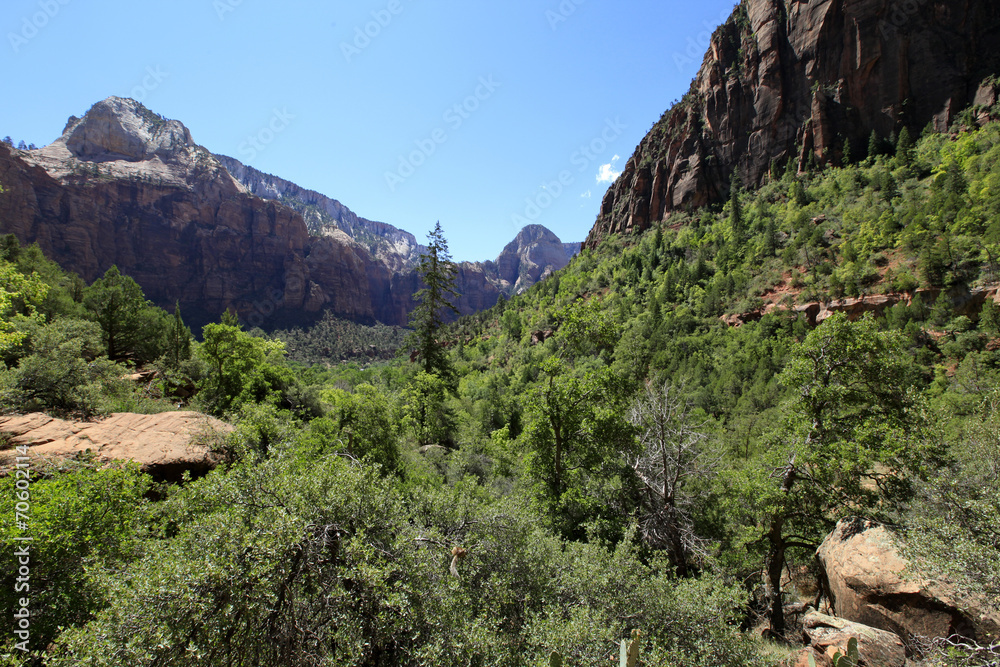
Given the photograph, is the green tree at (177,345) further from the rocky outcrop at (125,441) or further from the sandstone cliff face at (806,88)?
the sandstone cliff face at (806,88)

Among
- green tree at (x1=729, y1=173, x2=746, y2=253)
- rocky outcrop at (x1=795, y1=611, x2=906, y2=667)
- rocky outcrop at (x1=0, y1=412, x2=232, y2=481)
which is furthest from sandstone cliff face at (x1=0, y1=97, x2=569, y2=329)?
rocky outcrop at (x1=795, y1=611, x2=906, y2=667)

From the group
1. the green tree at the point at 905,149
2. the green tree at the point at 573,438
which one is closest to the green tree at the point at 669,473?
the green tree at the point at 573,438

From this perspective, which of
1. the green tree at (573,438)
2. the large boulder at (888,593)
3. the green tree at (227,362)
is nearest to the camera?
the large boulder at (888,593)

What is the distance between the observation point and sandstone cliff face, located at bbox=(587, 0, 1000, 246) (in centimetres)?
5509

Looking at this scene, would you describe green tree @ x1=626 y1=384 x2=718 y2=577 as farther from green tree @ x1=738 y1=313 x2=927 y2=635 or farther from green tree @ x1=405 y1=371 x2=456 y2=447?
green tree @ x1=405 y1=371 x2=456 y2=447

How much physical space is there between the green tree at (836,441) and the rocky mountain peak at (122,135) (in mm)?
195427

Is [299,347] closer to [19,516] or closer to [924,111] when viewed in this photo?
[19,516]

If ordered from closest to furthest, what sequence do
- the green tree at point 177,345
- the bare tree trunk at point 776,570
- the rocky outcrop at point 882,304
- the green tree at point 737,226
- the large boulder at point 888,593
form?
the large boulder at point 888,593 < the bare tree trunk at point 776,570 < the rocky outcrop at point 882,304 < the green tree at point 177,345 < the green tree at point 737,226

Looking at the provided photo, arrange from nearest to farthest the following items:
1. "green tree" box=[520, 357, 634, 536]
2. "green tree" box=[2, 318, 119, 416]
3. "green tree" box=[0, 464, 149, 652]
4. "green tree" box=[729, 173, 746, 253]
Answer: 1. "green tree" box=[0, 464, 149, 652]
2. "green tree" box=[520, 357, 634, 536]
3. "green tree" box=[2, 318, 119, 416]
4. "green tree" box=[729, 173, 746, 253]

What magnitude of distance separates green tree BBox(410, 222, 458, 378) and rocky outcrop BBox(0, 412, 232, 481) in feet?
43.1

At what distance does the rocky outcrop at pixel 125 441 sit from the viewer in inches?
341

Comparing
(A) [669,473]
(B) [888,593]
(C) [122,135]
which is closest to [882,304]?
(A) [669,473]

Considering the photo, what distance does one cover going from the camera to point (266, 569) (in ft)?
14.7

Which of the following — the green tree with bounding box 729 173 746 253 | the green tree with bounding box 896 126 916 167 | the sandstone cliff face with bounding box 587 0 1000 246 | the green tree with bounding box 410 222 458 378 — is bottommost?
the green tree with bounding box 410 222 458 378
